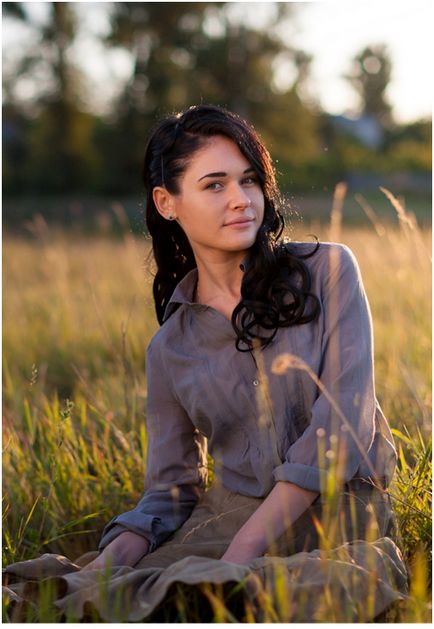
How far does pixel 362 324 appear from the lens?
7.64 feet

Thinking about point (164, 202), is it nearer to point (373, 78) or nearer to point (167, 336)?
point (167, 336)

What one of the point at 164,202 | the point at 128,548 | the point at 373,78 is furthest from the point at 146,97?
the point at 128,548

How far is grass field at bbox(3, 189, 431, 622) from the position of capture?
8.74ft

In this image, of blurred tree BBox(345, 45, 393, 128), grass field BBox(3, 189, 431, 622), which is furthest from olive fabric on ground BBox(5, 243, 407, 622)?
blurred tree BBox(345, 45, 393, 128)

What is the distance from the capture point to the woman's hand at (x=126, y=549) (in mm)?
2484

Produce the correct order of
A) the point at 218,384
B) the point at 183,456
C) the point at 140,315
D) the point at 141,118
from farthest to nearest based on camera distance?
the point at 141,118
the point at 140,315
the point at 183,456
the point at 218,384

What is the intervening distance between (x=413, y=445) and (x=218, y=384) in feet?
2.10

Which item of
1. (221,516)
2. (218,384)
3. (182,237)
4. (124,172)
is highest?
(124,172)

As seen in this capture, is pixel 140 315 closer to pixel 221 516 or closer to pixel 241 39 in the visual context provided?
pixel 221 516

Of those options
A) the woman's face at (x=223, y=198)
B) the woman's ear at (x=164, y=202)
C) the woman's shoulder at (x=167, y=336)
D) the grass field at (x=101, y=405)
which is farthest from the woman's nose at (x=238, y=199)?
the grass field at (x=101, y=405)

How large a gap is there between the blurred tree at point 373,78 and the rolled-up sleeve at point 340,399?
38.2 m

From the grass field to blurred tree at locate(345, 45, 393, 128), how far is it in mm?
34143

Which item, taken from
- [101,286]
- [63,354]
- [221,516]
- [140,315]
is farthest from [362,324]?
[101,286]

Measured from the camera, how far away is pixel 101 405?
11.7 feet
